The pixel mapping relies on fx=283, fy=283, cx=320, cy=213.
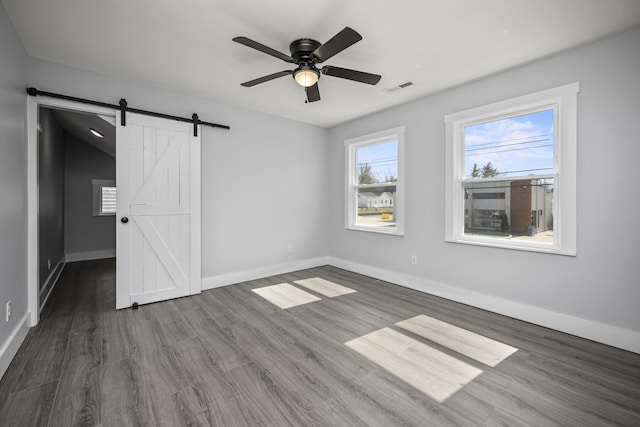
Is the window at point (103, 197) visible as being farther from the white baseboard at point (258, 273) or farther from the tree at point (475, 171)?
the tree at point (475, 171)

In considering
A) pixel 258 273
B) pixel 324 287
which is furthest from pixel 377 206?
pixel 258 273

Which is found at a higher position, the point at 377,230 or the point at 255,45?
the point at 255,45

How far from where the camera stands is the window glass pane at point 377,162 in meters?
4.50

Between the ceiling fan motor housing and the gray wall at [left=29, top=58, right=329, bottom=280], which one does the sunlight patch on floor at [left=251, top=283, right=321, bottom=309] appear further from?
the ceiling fan motor housing

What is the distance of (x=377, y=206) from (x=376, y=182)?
0.41m

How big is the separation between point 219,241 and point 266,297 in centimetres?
115

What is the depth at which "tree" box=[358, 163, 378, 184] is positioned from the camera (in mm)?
4875

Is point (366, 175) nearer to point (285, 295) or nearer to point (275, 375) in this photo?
point (285, 295)

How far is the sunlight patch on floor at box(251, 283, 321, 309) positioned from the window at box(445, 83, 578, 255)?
6.62ft

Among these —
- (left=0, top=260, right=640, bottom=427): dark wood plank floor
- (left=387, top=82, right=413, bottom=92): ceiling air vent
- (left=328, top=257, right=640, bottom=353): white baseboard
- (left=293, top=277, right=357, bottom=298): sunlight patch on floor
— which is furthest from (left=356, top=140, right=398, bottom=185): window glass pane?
(left=0, top=260, right=640, bottom=427): dark wood plank floor

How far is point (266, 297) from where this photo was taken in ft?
12.3

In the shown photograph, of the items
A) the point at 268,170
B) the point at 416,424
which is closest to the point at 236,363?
the point at 416,424

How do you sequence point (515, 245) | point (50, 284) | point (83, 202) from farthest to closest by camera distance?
point (83, 202) < point (50, 284) < point (515, 245)

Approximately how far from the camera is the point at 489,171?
340 cm
